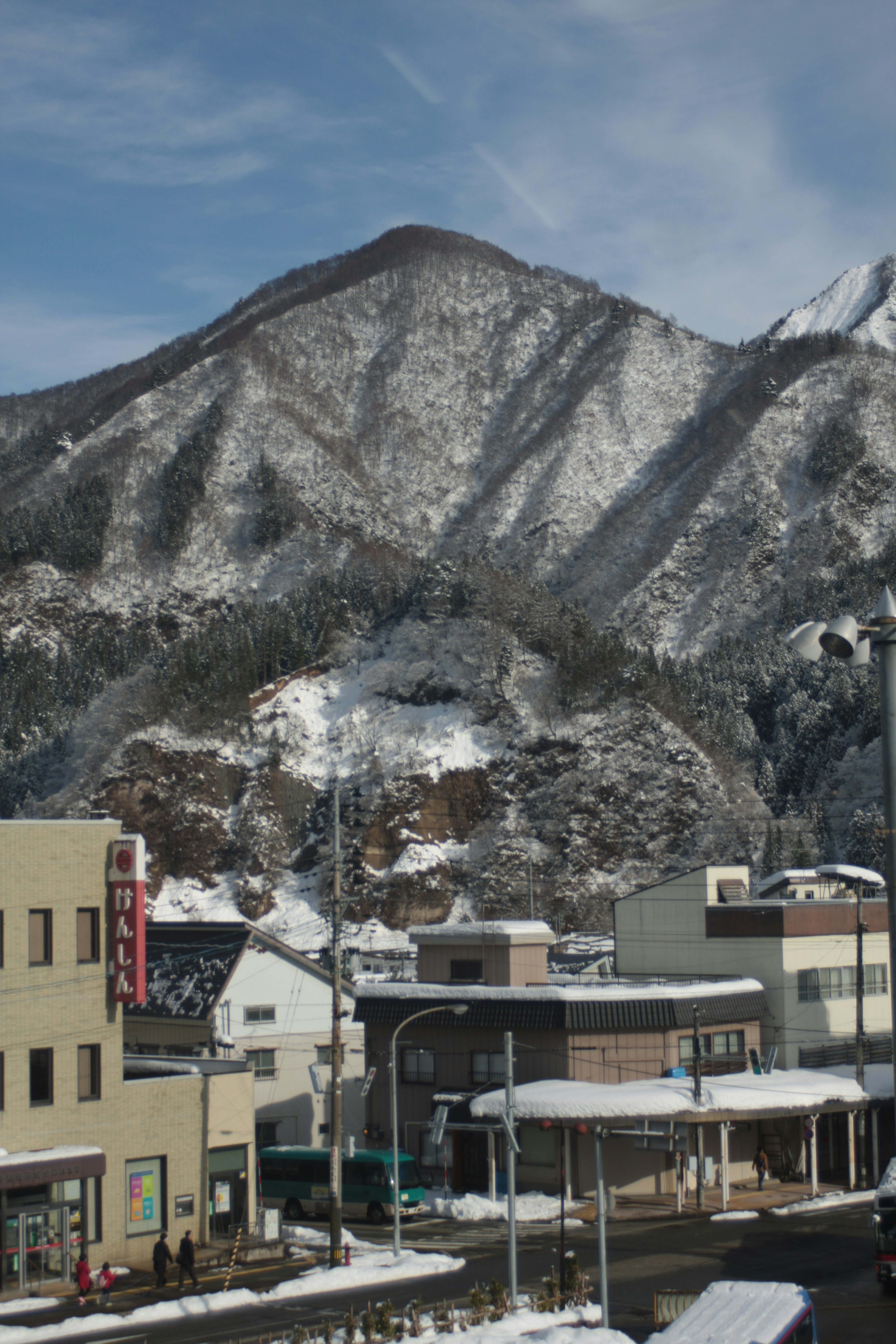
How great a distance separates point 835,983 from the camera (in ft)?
180

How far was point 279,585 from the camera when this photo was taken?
618ft

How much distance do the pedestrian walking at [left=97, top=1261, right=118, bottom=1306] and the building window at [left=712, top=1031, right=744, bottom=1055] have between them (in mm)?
26016

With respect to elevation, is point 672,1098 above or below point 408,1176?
above

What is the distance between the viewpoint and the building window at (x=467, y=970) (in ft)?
172

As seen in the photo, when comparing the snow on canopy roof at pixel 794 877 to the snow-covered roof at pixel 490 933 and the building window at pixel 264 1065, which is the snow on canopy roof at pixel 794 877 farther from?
the building window at pixel 264 1065

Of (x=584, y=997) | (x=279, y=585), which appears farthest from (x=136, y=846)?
(x=279, y=585)

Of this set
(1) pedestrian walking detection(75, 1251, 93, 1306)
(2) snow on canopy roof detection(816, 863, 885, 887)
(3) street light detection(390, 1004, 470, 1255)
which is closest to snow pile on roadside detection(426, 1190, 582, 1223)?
(3) street light detection(390, 1004, 470, 1255)

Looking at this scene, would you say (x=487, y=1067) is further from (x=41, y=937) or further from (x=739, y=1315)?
(x=739, y=1315)

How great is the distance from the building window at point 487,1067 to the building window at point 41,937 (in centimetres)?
1923

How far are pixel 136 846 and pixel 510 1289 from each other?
622 inches

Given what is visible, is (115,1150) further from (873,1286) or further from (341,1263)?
(873,1286)

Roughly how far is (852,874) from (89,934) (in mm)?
32316

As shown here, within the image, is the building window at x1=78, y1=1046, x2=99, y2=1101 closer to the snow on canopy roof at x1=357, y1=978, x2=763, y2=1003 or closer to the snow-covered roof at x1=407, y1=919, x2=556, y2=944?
the snow on canopy roof at x1=357, y1=978, x2=763, y2=1003

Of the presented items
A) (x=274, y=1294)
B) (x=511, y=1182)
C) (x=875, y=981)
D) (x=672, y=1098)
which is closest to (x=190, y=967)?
(x=672, y=1098)
